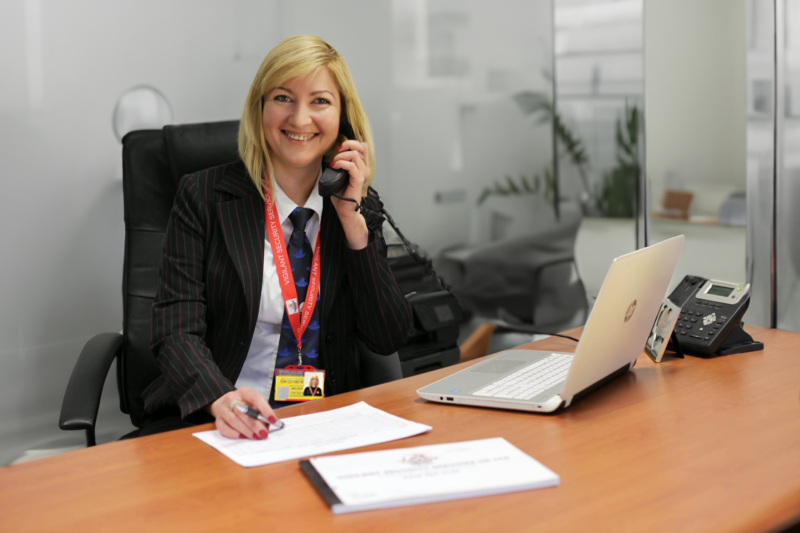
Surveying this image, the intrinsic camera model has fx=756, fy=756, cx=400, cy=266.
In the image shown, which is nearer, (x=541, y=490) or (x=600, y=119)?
(x=541, y=490)

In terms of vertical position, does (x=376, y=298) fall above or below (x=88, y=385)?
above

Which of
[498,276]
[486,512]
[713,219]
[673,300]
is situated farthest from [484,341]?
[486,512]

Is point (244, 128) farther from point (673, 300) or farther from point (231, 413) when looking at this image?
point (673, 300)

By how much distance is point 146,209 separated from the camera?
1919 mm

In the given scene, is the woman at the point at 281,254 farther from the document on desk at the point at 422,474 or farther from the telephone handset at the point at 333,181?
the document on desk at the point at 422,474

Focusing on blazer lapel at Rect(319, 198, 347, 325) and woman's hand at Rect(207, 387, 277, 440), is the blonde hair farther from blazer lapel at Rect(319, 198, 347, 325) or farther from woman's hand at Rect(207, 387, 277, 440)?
woman's hand at Rect(207, 387, 277, 440)

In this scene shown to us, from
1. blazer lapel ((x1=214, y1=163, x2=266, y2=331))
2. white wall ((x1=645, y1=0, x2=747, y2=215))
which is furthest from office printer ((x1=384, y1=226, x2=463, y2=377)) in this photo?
Result: white wall ((x1=645, y1=0, x2=747, y2=215))

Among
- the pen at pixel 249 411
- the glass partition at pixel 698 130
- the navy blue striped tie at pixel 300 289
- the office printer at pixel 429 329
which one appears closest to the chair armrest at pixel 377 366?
the navy blue striped tie at pixel 300 289

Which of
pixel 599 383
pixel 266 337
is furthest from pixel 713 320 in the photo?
pixel 266 337

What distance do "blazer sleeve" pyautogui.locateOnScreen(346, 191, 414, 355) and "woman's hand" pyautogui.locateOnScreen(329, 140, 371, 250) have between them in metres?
0.03

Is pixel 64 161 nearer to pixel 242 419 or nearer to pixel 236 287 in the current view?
pixel 236 287

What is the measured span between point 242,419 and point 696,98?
2080mm

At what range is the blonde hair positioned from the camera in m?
1.65

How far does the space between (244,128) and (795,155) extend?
1.69 meters
